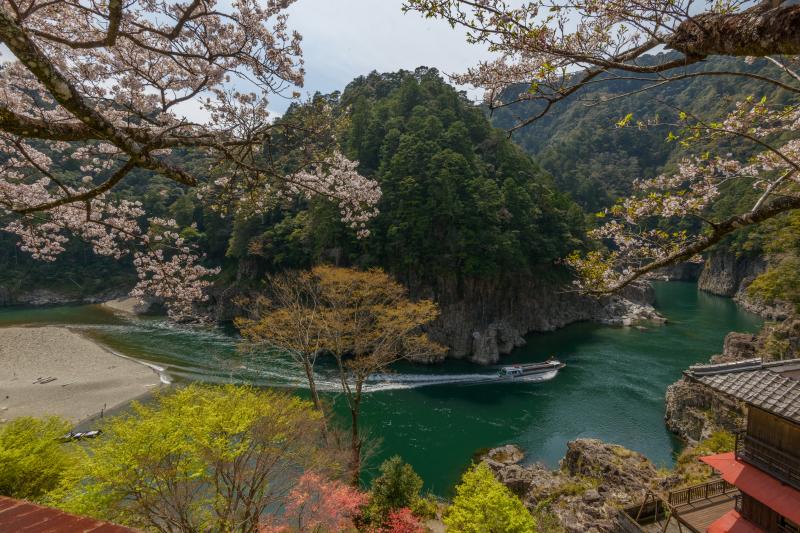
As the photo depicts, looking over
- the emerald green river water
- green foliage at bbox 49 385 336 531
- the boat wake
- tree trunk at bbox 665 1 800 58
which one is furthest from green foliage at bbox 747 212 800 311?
green foliage at bbox 49 385 336 531

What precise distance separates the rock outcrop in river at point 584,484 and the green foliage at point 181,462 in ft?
23.2

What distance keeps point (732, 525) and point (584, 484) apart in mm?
4640

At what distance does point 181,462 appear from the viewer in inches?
316

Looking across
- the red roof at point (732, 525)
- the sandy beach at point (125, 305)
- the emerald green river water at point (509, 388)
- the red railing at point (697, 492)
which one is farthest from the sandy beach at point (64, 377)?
the red roof at point (732, 525)

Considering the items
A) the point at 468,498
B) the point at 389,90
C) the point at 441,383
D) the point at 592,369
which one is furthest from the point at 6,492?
the point at 389,90

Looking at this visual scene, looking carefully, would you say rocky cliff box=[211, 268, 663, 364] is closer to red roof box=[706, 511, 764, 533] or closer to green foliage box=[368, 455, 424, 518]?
green foliage box=[368, 455, 424, 518]

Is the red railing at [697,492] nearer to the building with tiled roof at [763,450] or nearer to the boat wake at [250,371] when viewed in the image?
the building with tiled roof at [763,450]

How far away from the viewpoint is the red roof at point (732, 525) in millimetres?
7824

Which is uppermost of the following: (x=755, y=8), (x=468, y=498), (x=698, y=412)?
(x=755, y=8)

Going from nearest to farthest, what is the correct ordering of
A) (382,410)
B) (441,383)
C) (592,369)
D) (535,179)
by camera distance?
1. (382,410)
2. (441,383)
3. (592,369)
4. (535,179)

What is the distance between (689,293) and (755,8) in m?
56.5

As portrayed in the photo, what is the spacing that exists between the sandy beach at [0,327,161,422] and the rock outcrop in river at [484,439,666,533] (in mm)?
18456

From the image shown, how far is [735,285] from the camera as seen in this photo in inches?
1823

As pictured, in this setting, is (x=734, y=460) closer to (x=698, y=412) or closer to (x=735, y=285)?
(x=698, y=412)
